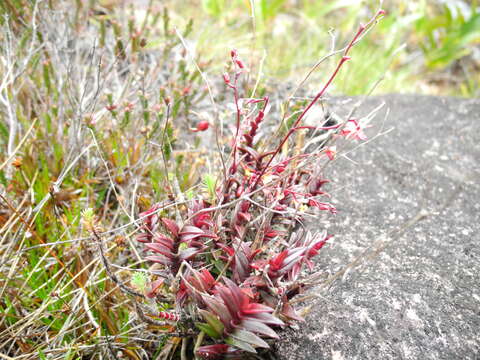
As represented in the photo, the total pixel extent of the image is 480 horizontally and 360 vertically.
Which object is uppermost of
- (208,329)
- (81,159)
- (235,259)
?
(235,259)

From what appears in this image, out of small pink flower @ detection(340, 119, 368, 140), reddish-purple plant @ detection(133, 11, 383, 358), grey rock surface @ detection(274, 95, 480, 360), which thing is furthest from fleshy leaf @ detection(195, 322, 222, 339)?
small pink flower @ detection(340, 119, 368, 140)

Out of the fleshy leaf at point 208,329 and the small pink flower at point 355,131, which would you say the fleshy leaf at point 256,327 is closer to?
the fleshy leaf at point 208,329

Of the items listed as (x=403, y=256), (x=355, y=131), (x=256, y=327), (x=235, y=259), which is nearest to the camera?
(x=256, y=327)

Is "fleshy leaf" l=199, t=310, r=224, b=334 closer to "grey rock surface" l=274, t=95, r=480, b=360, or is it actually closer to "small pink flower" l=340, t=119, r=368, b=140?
"grey rock surface" l=274, t=95, r=480, b=360

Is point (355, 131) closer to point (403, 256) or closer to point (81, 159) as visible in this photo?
point (403, 256)

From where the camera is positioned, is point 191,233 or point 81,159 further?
point 81,159

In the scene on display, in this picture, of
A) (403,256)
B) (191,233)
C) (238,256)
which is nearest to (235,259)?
(238,256)
